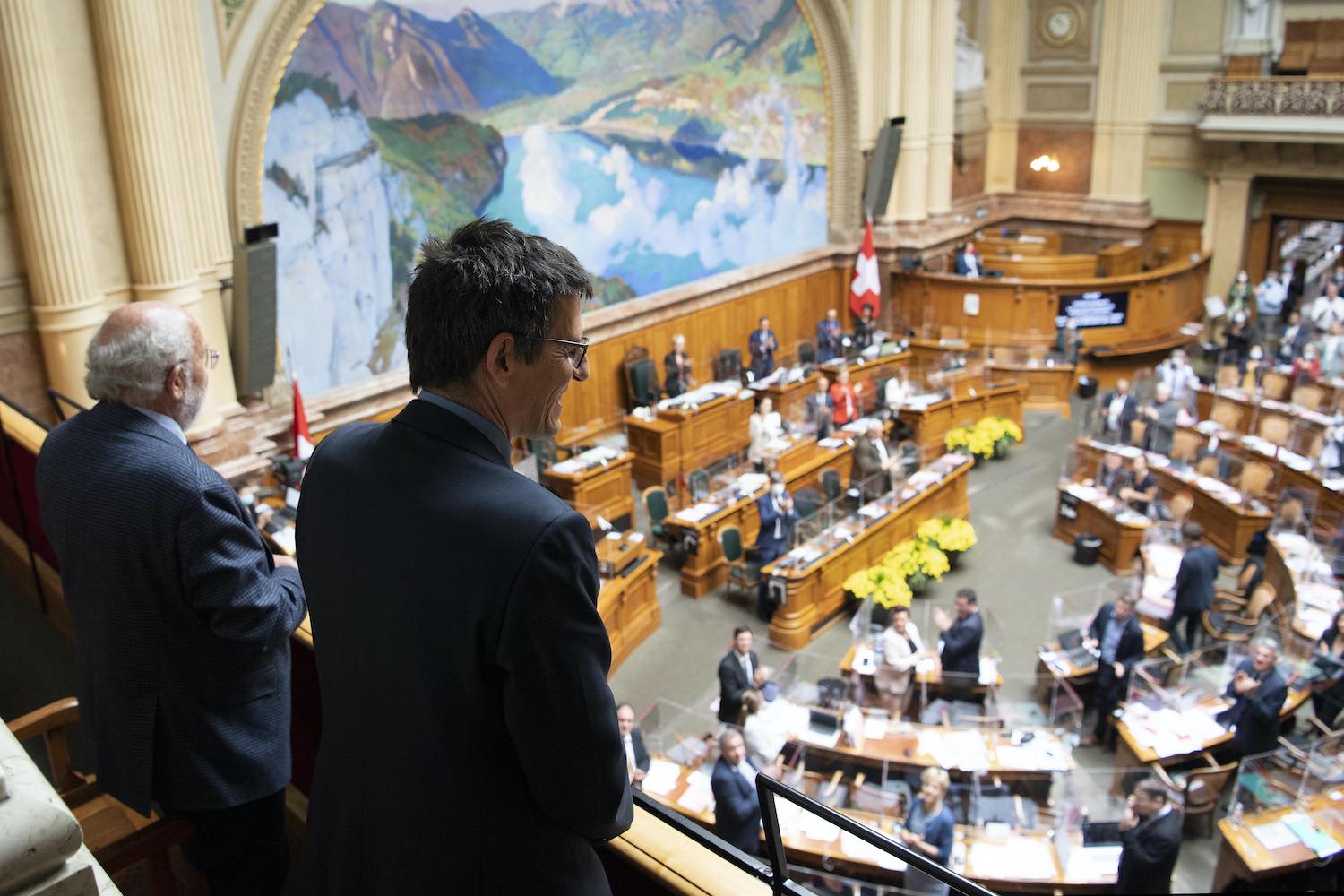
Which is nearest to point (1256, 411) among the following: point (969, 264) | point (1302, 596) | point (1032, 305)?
point (1302, 596)

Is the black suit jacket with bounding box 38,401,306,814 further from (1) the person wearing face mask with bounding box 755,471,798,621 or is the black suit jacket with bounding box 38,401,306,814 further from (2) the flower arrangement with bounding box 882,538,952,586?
(2) the flower arrangement with bounding box 882,538,952,586

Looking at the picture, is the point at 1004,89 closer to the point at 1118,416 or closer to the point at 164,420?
the point at 1118,416

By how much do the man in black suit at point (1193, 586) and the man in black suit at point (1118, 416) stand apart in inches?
151

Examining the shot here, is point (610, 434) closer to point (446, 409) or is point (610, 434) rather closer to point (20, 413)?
point (20, 413)

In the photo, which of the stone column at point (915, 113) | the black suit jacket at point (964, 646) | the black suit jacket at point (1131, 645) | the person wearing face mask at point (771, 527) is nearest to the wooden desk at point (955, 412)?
the person wearing face mask at point (771, 527)

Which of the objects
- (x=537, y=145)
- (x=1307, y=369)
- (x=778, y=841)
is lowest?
(x=1307, y=369)

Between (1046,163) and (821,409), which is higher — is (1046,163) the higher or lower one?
the higher one

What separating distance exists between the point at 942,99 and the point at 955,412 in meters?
6.83

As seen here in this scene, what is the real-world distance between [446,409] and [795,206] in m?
17.6

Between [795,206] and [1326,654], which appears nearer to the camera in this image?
[1326,654]

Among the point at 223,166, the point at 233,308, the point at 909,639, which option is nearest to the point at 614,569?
the point at 909,639

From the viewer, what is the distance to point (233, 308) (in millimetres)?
10484

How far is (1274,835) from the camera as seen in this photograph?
22.5ft

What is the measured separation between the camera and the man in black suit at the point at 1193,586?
33.0 feet
